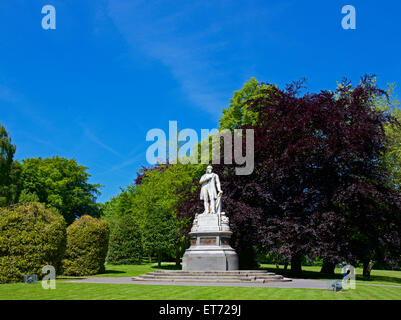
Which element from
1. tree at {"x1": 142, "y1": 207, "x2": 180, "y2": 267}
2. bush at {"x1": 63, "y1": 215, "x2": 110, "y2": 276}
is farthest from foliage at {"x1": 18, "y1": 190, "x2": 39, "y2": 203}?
bush at {"x1": 63, "y1": 215, "x2": 110, "y2": 276}

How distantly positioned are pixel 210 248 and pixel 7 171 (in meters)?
26.6

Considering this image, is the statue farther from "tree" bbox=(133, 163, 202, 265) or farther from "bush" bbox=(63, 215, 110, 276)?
"tree" bbox=(133, 163, 202, 265)

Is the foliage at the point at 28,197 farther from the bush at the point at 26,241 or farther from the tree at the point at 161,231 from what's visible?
the bush at the point at 26,241

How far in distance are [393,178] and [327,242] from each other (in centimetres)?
848

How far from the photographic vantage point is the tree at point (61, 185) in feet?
151

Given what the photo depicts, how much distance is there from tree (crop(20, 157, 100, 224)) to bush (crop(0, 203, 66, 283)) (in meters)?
27.5

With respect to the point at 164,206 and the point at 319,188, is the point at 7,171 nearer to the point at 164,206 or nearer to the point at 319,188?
the point at 164,206

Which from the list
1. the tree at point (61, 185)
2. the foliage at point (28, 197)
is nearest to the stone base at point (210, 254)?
the foliage at point (28, 197)

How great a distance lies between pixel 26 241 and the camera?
58.5ft

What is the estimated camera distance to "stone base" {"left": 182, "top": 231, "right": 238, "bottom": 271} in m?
19.2

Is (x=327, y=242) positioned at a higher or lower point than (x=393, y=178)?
lower
